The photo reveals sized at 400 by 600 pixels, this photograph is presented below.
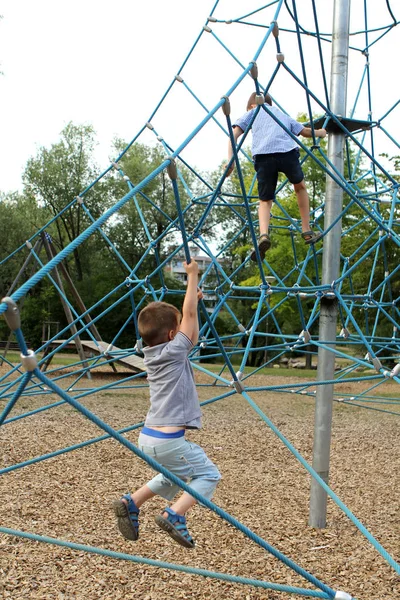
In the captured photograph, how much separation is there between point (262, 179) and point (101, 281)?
23.3 metres

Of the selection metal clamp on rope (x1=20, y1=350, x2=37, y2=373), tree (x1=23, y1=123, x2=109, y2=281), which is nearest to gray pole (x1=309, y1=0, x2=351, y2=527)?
metal clamp on rope (x1=20, y1=350, x2=37, y2=373)

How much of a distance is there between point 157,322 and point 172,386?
0.29 m

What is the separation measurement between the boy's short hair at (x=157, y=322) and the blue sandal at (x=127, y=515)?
697mm

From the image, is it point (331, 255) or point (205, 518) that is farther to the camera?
point (205, 518)

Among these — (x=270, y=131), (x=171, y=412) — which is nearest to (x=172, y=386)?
(x=171, y=412)

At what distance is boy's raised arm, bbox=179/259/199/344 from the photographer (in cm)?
274

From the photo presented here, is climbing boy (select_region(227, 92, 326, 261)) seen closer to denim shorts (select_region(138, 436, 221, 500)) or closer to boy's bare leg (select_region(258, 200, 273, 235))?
boy's bare leg (select_region(258, 200, 273, 235))

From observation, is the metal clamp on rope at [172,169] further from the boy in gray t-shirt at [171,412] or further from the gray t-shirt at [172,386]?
the gray t-shirt at [172,386]

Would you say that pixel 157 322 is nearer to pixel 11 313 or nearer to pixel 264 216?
pixel 11 313

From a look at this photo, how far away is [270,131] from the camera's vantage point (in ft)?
13.8

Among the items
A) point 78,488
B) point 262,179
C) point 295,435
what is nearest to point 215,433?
point 295,435

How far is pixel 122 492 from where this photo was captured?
5.25 m

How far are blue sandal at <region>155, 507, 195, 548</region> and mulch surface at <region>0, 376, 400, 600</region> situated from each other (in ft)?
3.62

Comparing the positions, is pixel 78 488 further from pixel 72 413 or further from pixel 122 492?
pixel 72 413
